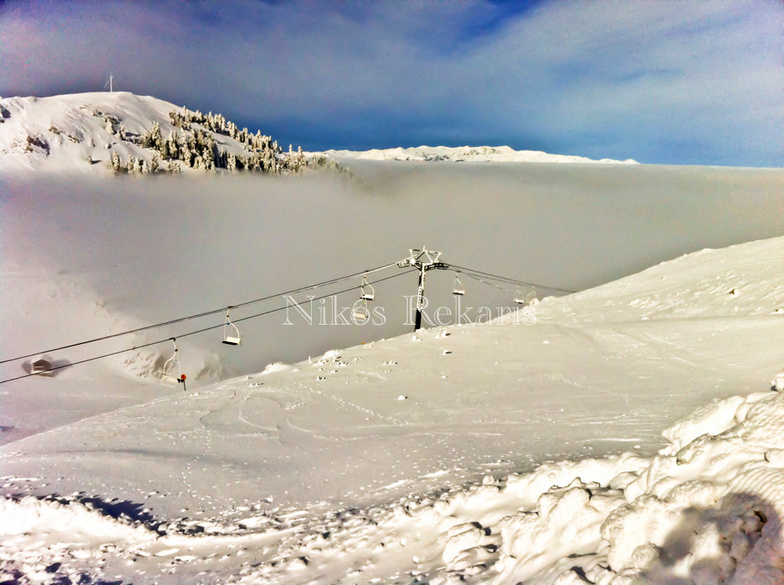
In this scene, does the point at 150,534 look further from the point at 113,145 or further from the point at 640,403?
the point at 113,145

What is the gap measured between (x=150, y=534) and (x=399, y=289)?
107027 millimetres

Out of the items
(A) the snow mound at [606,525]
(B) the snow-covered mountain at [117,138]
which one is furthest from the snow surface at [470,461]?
(B) the snow-covered mountain at [117,138]

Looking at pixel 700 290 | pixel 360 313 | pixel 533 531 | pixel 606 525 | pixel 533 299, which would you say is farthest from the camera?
pixel 533 299

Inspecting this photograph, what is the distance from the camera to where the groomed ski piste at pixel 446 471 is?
3.32 m

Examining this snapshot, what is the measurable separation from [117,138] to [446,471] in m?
155

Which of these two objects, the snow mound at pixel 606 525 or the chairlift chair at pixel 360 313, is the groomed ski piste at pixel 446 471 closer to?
the snow mound at pixel 606 525

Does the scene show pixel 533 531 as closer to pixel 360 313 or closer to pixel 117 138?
pixel 360 313

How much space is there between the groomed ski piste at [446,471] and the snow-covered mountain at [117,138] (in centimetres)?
13332

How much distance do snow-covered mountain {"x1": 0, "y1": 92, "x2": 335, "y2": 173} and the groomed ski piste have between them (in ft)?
437

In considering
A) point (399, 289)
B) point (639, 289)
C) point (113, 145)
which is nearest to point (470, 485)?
point (639, 289)

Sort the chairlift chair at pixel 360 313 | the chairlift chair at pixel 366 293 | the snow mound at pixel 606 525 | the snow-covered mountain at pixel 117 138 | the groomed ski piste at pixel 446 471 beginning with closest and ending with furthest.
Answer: the snow mound at pixel 606 525, the groomed ski piste at pixel 446 471, the chairlift chair at pixel 360 313, the chairlift chair at pixel 366 293, the snow-covered mountain at pixel 117 138

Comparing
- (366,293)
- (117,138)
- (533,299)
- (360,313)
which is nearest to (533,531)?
(360,313)

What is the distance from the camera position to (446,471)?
22.2ft

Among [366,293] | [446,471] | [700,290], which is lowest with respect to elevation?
[446,471]
